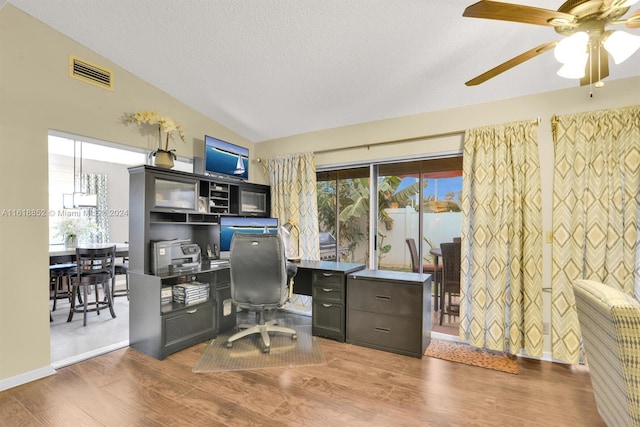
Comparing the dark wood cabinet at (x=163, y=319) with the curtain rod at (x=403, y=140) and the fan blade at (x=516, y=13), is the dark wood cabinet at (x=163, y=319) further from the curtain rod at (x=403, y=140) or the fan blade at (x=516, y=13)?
the fan blade at (x=516, y=13)

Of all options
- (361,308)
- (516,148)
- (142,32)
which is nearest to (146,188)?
(142,32)

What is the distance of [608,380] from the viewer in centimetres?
162

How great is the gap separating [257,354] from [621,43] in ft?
10.9

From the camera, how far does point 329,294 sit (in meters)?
3.48

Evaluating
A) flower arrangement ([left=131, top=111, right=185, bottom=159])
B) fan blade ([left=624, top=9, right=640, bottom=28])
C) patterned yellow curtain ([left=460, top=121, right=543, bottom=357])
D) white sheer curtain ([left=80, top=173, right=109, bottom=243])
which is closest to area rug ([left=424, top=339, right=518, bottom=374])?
patterned yellow curtain ([left=460, top=121, right=543, bottom=357])

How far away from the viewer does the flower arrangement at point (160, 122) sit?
326 cm

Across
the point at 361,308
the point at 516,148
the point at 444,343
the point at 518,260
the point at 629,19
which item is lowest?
the point at 444,343

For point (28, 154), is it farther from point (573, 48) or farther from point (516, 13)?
point (573, 48)

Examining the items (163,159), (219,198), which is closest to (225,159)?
(219,198)

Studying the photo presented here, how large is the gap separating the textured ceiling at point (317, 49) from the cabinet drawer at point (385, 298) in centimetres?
191

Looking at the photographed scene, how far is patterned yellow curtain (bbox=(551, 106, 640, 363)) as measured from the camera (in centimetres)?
261

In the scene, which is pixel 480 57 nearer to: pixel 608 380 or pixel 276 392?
pixel 608 380

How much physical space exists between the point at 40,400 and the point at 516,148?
14.2 ft

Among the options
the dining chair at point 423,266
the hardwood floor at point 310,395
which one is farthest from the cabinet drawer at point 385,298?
the dining chair at point 423,266
